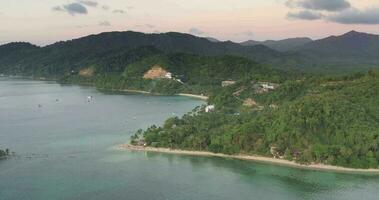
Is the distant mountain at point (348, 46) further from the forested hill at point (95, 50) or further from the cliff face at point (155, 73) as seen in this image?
the cliff face at point (155, 73)

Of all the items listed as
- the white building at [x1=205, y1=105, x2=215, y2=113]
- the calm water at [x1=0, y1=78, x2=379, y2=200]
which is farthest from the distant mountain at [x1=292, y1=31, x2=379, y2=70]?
the calm water at [x1=0, y1=78, x2=379, y2=200]

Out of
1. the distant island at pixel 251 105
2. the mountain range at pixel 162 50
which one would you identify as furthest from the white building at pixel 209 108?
the mountain range at pixel 162 50

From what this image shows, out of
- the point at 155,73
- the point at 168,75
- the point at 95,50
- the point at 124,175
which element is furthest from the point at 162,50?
the point at 124,175

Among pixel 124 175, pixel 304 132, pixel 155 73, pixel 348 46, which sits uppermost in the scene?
pixel 348 46

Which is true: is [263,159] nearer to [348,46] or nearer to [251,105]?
[251,105]

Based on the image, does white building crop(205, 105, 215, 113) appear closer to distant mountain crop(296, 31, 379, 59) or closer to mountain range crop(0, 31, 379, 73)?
mountain range crop(0, 31, 379, 73)

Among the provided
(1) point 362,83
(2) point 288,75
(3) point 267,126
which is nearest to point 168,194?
(3) point 267,126
